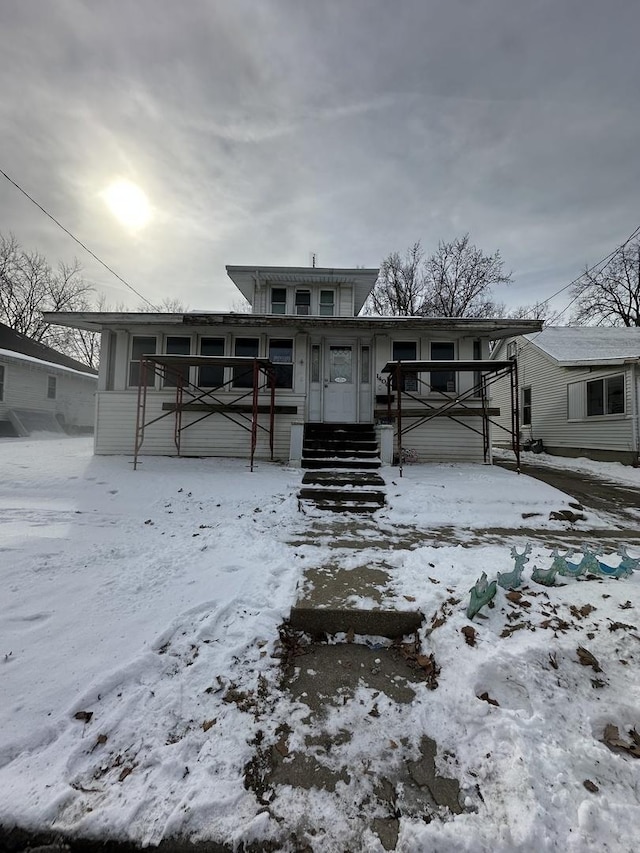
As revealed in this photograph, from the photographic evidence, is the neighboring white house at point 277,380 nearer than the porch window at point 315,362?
Yes

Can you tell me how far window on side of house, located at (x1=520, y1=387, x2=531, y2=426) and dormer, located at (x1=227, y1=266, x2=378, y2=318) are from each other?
9361 millimetres

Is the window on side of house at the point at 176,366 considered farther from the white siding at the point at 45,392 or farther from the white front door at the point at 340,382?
the white siding at the point at 45,392

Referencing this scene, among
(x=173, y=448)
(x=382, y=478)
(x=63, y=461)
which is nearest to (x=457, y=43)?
(x=382, y=478)

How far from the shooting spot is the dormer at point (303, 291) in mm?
11430

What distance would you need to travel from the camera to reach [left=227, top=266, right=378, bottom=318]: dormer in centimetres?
1143

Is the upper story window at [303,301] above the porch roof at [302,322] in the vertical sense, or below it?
above

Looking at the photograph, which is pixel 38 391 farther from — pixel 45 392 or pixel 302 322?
pixel 302 322

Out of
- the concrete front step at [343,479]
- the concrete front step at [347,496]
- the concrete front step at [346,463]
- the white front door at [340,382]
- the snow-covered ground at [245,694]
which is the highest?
the white front door at [340,382]

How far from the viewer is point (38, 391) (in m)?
19.4

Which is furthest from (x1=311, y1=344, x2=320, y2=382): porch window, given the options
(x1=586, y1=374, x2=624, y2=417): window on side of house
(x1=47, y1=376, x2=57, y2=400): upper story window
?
(x1=47, y1=376, x2=57, y2=400): upper story window

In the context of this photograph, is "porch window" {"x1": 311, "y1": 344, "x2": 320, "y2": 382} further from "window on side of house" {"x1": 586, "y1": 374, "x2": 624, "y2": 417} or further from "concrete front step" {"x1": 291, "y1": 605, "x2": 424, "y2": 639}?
"window on side of house" {"x1": 586, "y1": 374, "x2": 624, "y2": 417}

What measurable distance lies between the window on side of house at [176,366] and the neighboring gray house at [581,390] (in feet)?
33.3

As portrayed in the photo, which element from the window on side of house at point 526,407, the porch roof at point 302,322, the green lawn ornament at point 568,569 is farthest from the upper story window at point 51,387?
the window on side of house at point 526,407

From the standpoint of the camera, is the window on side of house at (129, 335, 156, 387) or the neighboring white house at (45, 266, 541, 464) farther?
the window on side of house at (129, 335, 156, 387)
